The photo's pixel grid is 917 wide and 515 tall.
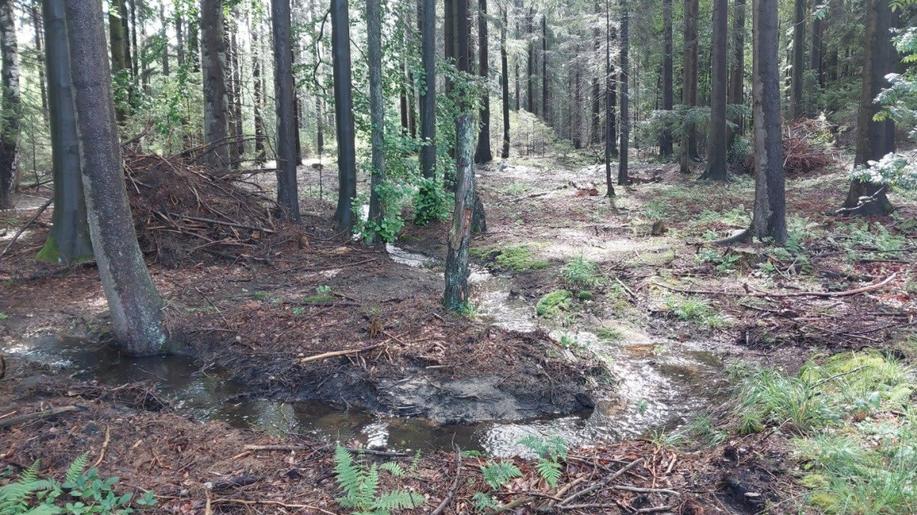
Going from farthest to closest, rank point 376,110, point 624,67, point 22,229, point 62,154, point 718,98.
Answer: point 624,67 < point 718,98 < point 376,110 < point 62,154 < point 22,229

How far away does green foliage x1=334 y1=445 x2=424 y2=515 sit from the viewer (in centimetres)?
342

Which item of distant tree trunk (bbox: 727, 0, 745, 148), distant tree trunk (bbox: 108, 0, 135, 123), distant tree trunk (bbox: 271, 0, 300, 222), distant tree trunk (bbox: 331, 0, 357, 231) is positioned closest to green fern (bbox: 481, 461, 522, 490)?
distant tree trunk (bbox: 331, 0, 357, 231)

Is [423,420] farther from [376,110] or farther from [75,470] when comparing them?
[376,110]

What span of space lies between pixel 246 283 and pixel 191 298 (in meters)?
1.11

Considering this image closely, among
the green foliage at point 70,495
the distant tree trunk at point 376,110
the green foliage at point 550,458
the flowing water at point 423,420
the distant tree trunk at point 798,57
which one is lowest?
the flowing water at point 423,420

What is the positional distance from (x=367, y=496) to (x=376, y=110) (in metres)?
9.77

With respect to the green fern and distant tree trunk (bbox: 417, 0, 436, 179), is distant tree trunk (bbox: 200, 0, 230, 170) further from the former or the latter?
the green fern

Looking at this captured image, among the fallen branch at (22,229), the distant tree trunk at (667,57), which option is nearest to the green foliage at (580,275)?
the fallen branch at (22,229)

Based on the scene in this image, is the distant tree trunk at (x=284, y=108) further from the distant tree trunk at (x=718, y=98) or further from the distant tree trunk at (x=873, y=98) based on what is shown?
the distant tree trunk at (x=718, y=98)

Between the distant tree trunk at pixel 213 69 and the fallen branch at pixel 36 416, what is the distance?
10.8m

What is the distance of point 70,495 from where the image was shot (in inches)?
131

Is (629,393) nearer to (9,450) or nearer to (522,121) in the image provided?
(9,450)

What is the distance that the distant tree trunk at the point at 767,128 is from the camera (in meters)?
10.6

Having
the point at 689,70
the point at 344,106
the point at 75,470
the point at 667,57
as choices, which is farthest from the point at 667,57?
the point at 75,470
